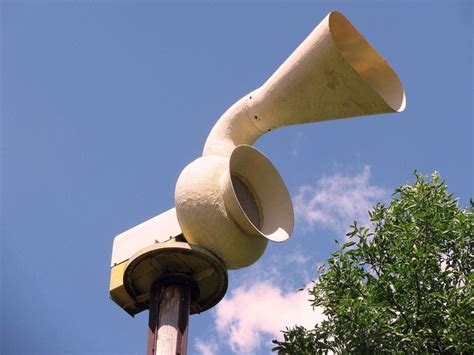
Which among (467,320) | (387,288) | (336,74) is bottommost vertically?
(467,320)

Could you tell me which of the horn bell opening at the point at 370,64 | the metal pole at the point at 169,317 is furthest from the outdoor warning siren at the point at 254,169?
the metal pole at the point at 169,317

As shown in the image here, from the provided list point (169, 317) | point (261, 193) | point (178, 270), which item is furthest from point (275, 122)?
point (169, 317)

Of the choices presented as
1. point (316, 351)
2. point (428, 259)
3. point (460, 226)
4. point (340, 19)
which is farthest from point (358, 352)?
point (340, 19)

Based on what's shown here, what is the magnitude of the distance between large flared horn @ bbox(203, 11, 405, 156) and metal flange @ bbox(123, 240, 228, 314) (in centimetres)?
289

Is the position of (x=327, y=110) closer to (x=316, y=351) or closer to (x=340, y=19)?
→ (x=340, y=19)

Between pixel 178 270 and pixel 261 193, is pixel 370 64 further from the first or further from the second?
pixel 178 270

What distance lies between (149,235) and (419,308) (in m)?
5.18

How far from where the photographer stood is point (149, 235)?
16.3 metres

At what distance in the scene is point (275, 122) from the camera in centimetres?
1630

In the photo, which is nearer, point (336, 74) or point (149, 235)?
point (336, 74)

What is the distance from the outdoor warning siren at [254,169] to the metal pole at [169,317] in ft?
0.98

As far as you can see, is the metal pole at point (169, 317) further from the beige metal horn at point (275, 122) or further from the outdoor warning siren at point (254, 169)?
the beige metal horn at point (275, 122)

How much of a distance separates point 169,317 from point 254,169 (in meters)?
3.01

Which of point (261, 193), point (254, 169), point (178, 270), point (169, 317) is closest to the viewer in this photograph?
point (169, 317)
